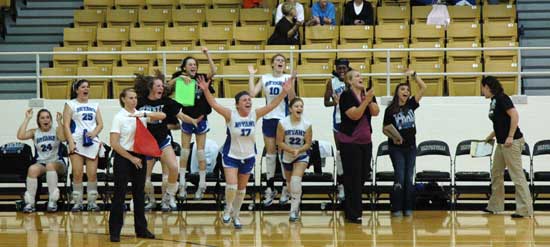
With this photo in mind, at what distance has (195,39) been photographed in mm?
19750

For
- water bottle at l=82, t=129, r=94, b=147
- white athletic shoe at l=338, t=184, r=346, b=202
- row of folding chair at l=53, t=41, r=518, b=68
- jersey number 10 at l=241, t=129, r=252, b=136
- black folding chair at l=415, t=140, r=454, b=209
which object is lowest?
white athletic shoe at l=338, t=184, r=346, b=202

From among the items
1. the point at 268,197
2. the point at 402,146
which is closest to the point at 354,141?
the point at 402,146

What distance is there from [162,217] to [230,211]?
138 cm

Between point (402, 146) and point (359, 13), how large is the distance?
4976 mm

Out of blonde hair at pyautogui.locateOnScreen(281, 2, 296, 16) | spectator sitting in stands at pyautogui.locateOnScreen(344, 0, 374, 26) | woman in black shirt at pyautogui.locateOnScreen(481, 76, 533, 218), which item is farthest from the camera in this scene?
spectator sitting in stands at pyautogui.locateOnScreen(344, 0, 374, 26)

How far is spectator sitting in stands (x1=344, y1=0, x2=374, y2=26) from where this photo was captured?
64.5 ft

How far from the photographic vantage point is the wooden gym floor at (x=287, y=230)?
12867mm

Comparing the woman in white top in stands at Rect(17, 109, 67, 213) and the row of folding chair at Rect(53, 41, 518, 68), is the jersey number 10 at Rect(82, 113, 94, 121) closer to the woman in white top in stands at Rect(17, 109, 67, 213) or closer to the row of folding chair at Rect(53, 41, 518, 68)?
the woman in white top in stands at Rect(17, 109, 67, 213)

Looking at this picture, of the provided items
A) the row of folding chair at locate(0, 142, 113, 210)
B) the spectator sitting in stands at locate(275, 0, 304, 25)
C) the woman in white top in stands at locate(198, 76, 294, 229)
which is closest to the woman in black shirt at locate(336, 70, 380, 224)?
the woman in white top in stands at locate(198, 76, 294, 229)

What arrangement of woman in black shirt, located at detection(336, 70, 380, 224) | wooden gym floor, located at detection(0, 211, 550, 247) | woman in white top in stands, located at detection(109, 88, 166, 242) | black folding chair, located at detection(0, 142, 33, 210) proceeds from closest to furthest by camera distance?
woman in white top in stands, located at detection(109, 88, 166, 242) < wooden gym floor, located at detection(0, 211, 550, 247) < woman in black shirt, located at detection(336, 70, 380, 224) < black folding chair, located at detection(0, 142, 33, 210)

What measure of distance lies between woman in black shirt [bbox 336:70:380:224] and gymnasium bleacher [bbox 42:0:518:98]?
3.63 meters

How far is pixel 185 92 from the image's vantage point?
14.8 meters

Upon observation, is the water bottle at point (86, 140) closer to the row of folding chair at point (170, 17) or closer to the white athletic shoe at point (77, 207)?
the white athletic shoe at point (77, 207)

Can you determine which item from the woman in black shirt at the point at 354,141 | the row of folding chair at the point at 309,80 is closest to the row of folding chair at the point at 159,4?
the row of folding chair at the point at 309,80
